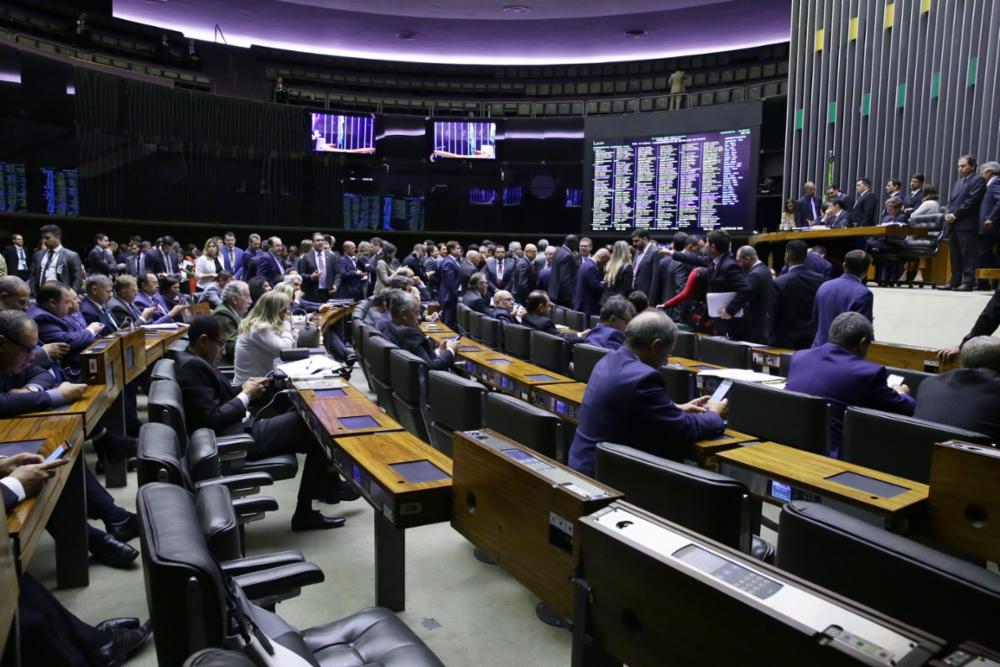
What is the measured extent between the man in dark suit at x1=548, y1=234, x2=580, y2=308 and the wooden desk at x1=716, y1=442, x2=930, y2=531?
241 inches

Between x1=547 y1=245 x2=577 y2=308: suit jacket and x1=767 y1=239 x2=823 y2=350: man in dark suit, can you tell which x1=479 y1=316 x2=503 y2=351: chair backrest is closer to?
x1=547 y1=245 x2=577 y2=308: suit jacket

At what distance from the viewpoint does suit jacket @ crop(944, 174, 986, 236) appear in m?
6.28

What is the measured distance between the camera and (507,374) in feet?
13.6

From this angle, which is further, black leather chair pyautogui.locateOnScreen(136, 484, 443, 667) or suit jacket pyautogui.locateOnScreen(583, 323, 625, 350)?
suit jacket pyautogui.locateOnScreen(583, 323, 625, 350)

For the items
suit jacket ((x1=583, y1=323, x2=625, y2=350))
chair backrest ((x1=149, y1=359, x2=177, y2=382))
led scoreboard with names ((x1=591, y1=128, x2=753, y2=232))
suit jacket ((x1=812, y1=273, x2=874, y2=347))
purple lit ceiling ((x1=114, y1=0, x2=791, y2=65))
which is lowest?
chair backrest ((x1=149, y1=359, x2=177, y2=382))

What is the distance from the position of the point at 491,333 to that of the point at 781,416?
12.1 ft

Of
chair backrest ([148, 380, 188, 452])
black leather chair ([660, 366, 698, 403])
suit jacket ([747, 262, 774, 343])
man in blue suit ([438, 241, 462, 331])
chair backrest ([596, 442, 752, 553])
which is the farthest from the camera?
man in blue suit ([438, 241, 462, 331])

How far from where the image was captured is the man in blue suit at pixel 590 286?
7.65m

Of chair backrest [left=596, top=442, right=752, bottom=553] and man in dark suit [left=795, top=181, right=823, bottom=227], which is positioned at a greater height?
man in dark suit [left=795, top=181, right=823, bottom=227]

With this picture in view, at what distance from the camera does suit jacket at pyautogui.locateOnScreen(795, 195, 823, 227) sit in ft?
31.2

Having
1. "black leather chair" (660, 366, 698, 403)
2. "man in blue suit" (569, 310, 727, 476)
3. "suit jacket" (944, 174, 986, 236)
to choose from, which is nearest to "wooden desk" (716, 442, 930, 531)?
"man in blue suit" (569, 310, 727, 476)

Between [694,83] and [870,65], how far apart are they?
5.17m

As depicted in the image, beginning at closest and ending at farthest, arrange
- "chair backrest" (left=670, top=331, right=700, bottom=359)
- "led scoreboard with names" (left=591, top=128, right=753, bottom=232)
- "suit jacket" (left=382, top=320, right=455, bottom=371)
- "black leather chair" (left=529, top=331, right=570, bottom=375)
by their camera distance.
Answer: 1. "suit jacket" (left=382, top=320, right=455, bottom=371)
2. "black leather chair" (left=529, top=331, right=570, bottom=375)
3. "chair backrest" (left=670, top=331, right=700, bottom=359)
4. "led scoreboard with names" (left=591, top=128, right=753, bottom=232)

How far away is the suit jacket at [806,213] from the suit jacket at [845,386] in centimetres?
714
